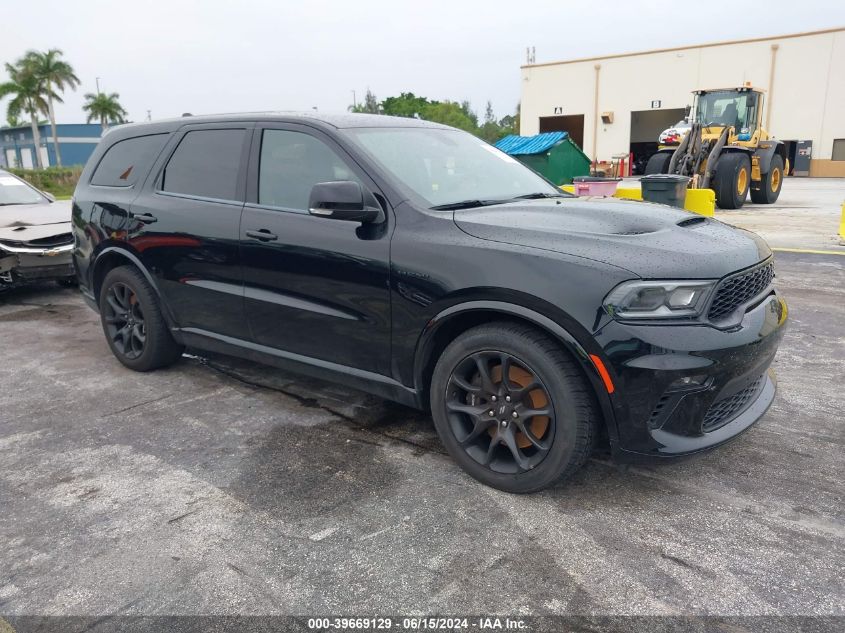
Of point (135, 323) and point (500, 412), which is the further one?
point (135, 323)

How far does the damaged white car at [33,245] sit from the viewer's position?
23.5ft

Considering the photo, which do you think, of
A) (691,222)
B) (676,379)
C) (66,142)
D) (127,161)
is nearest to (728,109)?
(691,222)

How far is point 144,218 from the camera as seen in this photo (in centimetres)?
445

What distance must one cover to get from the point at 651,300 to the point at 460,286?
32.0 inches

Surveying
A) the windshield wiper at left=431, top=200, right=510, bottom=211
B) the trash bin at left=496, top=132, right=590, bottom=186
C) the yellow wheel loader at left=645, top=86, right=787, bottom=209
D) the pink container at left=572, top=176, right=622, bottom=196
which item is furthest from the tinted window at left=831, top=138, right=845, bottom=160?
the windshield wiper at left=431, top=200, right=510, bottom=211

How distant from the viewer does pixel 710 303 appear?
8.94ft

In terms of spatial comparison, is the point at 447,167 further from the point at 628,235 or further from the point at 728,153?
the point at 728,153

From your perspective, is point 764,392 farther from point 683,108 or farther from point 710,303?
point 683,108

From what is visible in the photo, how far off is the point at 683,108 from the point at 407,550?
41.7 meters

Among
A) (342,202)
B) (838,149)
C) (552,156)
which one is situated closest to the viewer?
(342,202)

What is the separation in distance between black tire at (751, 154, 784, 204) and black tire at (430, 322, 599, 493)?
1686cm

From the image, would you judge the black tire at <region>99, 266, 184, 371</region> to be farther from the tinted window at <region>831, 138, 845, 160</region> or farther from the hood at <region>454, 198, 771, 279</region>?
the tinted window at <region>831, 138, 845, 160</region>

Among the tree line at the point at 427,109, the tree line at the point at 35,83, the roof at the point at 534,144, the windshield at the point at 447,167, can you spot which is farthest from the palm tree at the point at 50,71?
the windshield at the point at 447,167

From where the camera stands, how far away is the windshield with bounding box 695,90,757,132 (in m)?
18.1
